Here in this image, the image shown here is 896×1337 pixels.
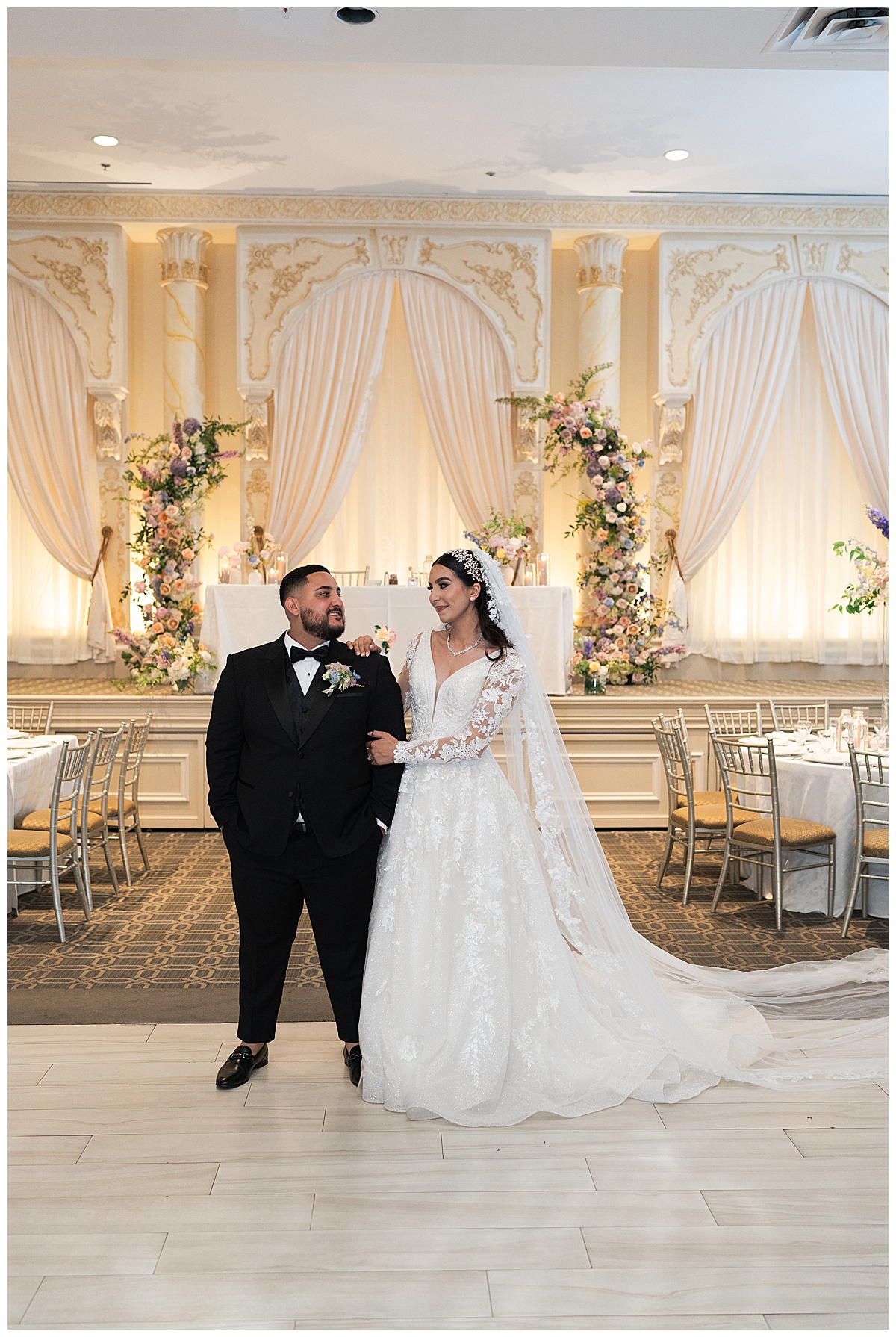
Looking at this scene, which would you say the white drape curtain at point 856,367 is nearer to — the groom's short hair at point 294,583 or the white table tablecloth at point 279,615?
the white table tablecloth at point 279,615

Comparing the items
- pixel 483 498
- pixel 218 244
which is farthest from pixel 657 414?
pixel 218 244

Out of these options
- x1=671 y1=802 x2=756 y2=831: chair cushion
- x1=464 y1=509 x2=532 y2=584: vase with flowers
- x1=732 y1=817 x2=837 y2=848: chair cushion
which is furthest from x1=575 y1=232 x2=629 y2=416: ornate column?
x1=732 y1=817 x2=837 y2=848: chair cushion

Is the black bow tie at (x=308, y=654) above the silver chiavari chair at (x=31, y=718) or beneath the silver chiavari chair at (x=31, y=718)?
above

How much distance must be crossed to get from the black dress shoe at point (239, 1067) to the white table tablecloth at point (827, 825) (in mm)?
3418

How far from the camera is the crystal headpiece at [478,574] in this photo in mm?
3666

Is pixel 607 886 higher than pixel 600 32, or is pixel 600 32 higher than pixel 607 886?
pixel 600 32

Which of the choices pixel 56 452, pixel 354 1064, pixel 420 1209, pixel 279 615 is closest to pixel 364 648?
pixel 354 1064

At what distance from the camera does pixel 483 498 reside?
10.0 m

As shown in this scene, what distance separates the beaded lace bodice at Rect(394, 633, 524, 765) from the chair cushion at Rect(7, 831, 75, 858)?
2.67 metres

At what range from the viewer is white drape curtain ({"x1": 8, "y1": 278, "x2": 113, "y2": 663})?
31.9 feet

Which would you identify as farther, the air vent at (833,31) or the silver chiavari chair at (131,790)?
the silver chiavari chair at (131,790)

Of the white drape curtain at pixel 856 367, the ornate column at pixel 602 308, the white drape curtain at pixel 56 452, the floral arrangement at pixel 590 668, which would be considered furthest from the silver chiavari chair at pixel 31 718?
the white drape curtain at pixel 856 367

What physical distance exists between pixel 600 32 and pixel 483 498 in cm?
534

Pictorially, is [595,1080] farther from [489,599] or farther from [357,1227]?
[489,599]
